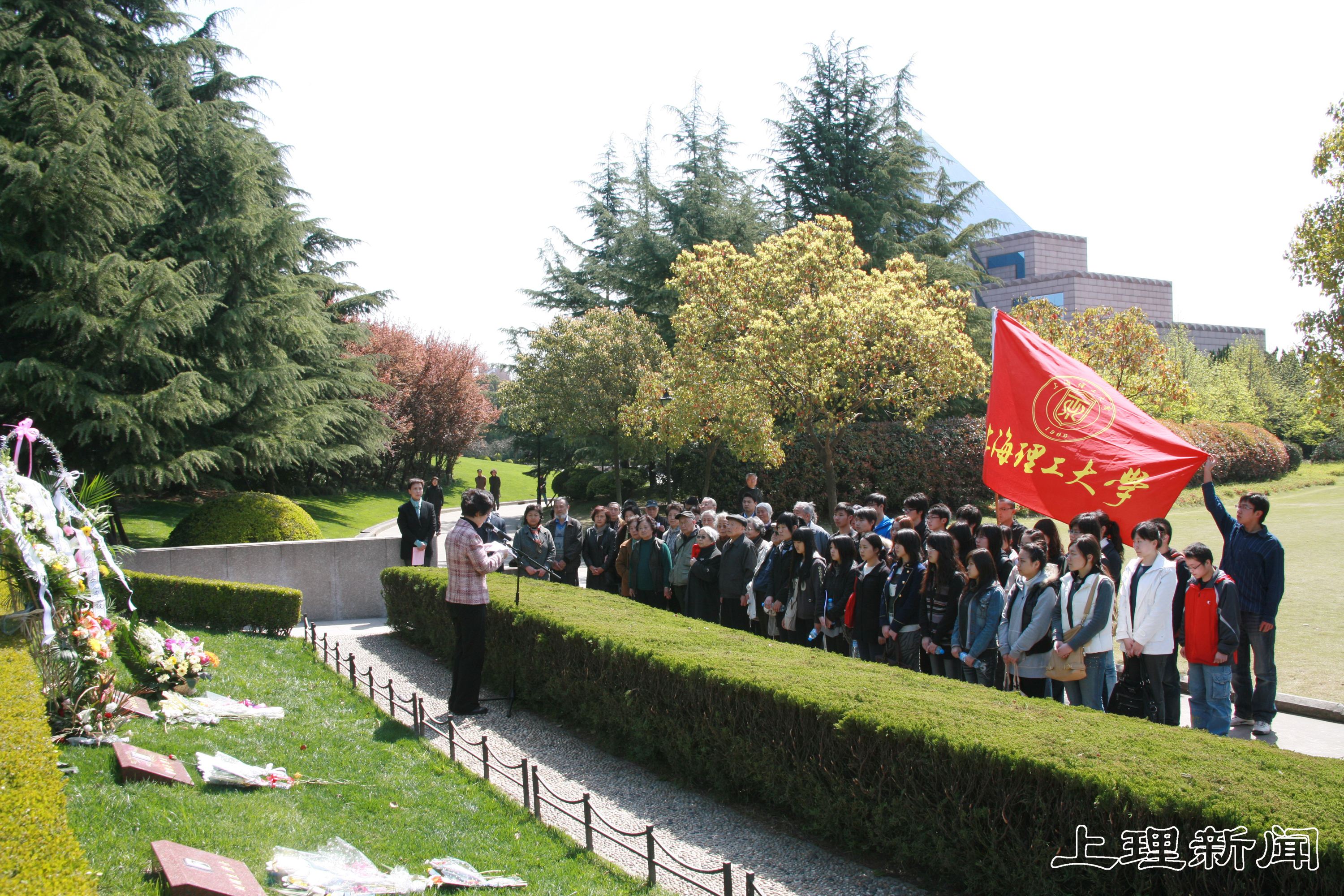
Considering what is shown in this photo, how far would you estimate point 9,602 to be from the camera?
6.38 meters

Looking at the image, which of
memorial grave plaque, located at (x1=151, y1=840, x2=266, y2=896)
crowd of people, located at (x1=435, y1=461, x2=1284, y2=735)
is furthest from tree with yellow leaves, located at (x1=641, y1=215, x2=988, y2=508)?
memorial grave plaque, located at (x1=151, y1=840, x2=266, y2=896)

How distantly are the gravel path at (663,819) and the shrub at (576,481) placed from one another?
1147 inches

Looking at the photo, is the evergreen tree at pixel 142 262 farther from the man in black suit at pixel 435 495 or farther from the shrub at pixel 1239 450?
the shrub at pixel 1239 450

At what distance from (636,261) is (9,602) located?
28.7 m

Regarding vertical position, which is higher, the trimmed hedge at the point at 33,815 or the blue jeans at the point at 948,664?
the trimmed hedge at the point at 33,815

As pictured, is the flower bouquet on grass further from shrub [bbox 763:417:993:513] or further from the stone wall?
shrub [bbox 763:417:993:513]

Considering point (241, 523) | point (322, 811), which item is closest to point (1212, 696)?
point (322, 811)

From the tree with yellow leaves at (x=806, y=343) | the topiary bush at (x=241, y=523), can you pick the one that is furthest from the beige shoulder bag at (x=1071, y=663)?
the tree with yellow leaves at (x=806, y=343)

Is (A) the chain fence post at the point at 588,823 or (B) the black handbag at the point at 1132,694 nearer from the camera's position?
(A) the chain fence post at the point at 588,823

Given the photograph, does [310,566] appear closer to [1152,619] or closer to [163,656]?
[163,656]

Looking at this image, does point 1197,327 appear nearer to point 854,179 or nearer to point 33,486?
point 854,179

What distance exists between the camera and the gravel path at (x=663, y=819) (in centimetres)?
479

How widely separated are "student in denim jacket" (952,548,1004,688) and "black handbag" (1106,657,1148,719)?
0.90m

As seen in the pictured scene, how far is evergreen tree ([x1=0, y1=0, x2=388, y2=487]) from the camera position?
17.4 metres
